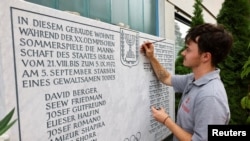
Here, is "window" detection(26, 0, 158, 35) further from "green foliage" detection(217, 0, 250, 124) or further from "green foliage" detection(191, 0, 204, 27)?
"green foliage" detection(217, 0, 250, 124)

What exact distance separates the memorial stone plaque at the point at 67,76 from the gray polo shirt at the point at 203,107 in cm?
41

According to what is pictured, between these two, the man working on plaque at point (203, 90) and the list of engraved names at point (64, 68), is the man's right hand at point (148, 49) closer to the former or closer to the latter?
→ the man working on plaque at point (203, 90)

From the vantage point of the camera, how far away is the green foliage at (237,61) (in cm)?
436

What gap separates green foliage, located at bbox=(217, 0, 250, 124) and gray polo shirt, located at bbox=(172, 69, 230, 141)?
2.55 metres

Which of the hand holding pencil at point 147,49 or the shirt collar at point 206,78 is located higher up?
the hand holding pencil at point 147,49

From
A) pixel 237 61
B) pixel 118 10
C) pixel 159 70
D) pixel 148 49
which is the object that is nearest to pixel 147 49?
pixel 148 49

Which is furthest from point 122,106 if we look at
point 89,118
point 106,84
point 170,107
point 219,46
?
point 170,107

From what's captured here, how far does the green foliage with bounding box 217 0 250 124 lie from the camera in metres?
4.36

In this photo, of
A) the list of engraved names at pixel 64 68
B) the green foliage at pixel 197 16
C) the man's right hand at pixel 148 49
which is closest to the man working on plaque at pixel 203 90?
the man's right hand at pixel 148 49

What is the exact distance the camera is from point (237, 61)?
173 inches

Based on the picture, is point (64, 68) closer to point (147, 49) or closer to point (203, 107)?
point (203, 107)

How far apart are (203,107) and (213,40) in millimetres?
486

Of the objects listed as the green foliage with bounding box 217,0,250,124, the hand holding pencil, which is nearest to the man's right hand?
the hand holding pencil

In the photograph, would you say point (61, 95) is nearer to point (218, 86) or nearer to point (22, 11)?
point (22, 11)
